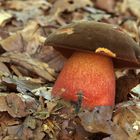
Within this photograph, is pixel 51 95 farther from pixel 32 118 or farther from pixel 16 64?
pixel 16 64

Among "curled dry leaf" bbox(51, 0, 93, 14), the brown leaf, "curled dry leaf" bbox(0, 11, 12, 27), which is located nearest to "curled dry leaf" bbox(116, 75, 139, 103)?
"curled dry leaf" bbox(0, 11, 12, 27)

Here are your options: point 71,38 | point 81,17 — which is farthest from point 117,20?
point 71,38

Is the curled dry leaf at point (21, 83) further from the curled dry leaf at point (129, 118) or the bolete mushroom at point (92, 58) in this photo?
the curled dry leaf at point (129, 118)

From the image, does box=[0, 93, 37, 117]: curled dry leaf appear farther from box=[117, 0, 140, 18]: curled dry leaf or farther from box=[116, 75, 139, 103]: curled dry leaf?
box=[117, 0, 140, 18]: curled dry leaf

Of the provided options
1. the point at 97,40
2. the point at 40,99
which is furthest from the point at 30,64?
the point at 97,40

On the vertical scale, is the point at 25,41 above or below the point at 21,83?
below

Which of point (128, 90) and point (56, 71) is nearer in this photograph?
point (128, 90)

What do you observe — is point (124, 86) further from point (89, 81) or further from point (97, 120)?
point (97, 120)
